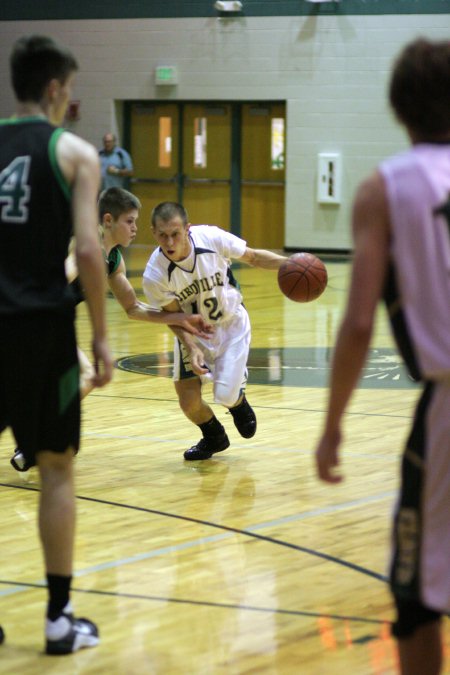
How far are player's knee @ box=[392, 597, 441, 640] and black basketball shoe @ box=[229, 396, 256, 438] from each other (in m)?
3.68

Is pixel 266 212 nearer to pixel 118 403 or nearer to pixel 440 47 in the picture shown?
pixel 118 403

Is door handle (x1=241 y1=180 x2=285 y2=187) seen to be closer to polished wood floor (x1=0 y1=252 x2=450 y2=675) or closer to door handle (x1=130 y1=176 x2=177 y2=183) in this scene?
door handle (x1=130 y1=176 x2=177 y2=183)

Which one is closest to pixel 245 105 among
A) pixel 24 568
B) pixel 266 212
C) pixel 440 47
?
pixel 266 212

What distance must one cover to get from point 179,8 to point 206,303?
1410 cm

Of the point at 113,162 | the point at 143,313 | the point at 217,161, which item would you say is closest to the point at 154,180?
the point at 217,161

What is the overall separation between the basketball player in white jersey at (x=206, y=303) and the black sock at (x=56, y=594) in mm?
2472

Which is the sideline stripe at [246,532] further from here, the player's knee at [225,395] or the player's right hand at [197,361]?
the player's knee at [225,395]

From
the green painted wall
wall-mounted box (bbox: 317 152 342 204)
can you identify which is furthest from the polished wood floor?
the green painted wall

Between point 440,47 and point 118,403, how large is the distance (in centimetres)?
547

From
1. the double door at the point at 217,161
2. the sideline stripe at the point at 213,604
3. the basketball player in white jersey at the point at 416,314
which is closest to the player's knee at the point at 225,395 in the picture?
the sideline stripe at the point at 213,604

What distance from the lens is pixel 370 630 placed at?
3408 millimetres

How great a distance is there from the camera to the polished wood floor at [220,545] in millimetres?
3258

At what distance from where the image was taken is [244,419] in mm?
6035

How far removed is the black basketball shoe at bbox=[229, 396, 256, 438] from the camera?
6.01m
